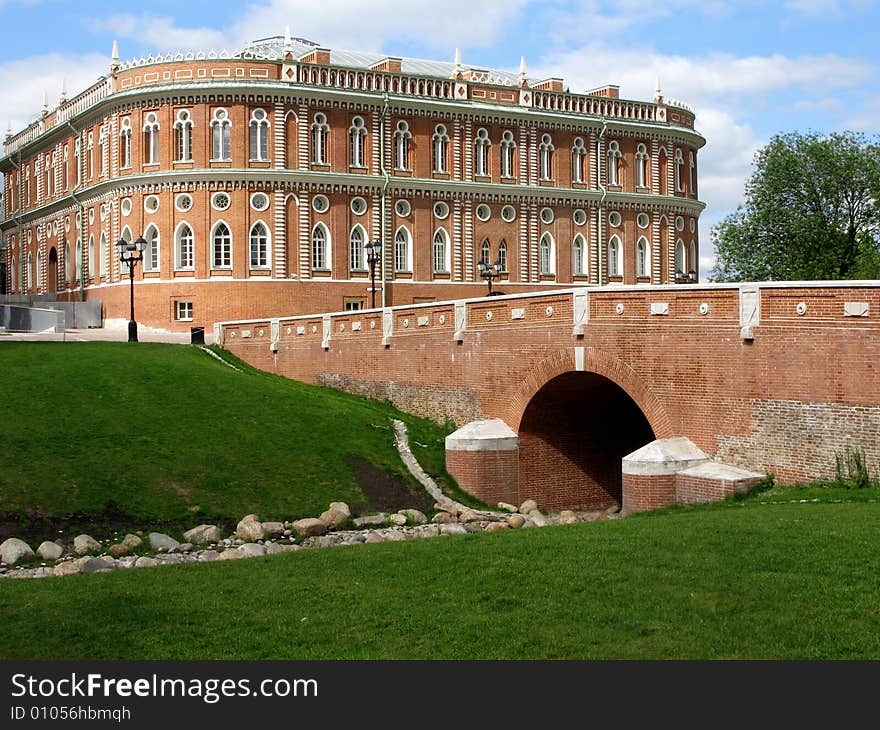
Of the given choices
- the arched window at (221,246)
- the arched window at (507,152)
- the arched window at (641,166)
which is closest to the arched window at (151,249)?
the arched window at (221,246)

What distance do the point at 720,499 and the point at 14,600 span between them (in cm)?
1263

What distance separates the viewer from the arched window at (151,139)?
55562mm

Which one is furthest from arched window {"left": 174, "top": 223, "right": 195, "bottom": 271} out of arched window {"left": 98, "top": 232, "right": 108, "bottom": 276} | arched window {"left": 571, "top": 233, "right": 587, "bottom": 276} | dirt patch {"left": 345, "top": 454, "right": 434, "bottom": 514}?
dirt patch {"left": 345, "top": 454, "right": 434, "bottom": 514}

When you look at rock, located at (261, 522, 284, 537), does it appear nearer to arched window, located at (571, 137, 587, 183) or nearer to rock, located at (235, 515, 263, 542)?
rock, located at (235, 515, 263, 542)

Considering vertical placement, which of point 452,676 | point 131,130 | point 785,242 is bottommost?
point 452,676

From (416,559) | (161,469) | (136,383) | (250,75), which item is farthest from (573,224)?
(416,559)

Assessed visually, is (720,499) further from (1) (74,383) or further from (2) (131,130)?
(2) (131,130)

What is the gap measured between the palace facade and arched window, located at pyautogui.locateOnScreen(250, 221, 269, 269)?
94 mm

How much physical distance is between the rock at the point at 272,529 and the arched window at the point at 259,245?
33.2 meters

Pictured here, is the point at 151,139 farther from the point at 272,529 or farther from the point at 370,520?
the point at 272,529

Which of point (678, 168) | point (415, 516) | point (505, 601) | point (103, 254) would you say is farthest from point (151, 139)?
point (505, 601)

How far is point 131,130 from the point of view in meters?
56.2

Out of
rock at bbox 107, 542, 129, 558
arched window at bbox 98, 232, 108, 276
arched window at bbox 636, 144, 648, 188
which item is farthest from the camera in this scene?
arched window at bbox 636, 144, 648, 188

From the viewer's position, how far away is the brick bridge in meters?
20.8
